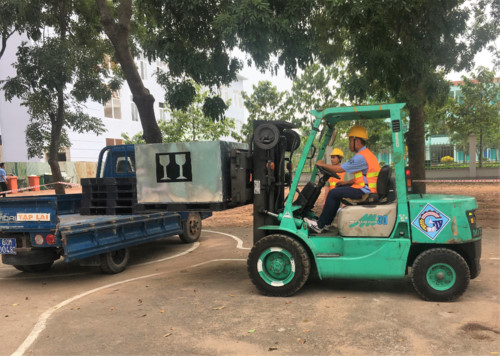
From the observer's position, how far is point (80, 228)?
638cm

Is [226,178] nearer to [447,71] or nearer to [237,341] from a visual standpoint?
[237,341]

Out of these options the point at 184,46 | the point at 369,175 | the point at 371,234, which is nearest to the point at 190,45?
the point at 184,46

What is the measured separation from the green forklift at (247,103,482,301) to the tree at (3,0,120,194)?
34.5 ft

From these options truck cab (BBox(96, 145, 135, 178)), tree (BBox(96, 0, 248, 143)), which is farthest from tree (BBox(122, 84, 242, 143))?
truck cab (BBox(96, 145, 135, 178))

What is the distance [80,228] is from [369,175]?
4193 mm

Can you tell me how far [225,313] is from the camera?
16.1ft

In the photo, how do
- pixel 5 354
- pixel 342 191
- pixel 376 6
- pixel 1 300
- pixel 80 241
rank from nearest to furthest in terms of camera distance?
pixel 5 354 < pixel 342 191 < pixel 1 300 < pixel 80 241 < pixel 376 6

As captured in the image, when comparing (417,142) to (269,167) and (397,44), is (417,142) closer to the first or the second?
(397,44)

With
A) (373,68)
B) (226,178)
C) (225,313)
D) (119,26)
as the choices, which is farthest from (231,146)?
(119,26)

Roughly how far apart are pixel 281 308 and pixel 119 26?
9.35 metres

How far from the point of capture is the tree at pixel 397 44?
26.5ft

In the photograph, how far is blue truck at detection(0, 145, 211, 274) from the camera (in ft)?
20.7

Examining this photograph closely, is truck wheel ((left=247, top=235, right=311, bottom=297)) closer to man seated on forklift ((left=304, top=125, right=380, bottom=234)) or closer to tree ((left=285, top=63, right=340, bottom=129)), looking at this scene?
man seated on forklift ((left=304, top=125, right=380, bottom=234))

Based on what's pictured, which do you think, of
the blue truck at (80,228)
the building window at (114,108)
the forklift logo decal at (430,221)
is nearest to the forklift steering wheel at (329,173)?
the forklift logo decal at (430,221)
